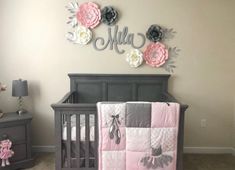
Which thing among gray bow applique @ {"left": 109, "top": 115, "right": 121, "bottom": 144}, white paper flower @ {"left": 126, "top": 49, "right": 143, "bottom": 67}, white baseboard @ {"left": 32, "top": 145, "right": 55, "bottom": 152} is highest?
white paper flower @ {"left": 126, "top": 49, "right": 143, "bottom": 67}

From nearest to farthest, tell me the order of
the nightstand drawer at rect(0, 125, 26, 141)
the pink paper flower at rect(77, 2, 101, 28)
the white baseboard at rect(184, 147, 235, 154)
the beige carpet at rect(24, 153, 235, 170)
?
the nightstand drawer at rect(0, 125, 26, 141) < the beige carpet at rect(24, 153, 235, 170) < the pink paper flower at rect(77, 2, 101, 28) < the white baseboard at rect(184, 147, 235, 154)

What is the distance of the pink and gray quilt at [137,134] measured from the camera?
2113mm

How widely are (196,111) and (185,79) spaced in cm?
48

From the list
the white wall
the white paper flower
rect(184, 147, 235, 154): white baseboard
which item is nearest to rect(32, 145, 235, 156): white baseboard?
rect(184, 147, 235, 154): white baseboard

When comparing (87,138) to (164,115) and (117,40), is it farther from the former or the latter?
(117,40)

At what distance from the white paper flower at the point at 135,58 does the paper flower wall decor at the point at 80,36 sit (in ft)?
1.89

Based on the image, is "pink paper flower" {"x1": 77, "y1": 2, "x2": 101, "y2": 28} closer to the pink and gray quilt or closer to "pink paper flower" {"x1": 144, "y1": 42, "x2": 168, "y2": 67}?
"pink paper flower" {"x1": 144, "y1": 42, "x2": 168, "y2": 67}

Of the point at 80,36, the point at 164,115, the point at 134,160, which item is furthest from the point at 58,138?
the point at 80,36

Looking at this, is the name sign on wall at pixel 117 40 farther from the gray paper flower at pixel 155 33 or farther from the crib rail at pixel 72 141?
the crib rail at pixel 72 141

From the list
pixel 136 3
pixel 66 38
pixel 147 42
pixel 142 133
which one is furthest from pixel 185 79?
pixel 66 38

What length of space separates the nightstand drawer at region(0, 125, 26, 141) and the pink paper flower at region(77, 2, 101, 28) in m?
1.52

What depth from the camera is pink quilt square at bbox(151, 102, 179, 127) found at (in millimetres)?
2115

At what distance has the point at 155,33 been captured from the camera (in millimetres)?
3143

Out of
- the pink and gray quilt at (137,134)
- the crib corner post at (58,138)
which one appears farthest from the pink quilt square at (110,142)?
the crib corner post at (58,138)
